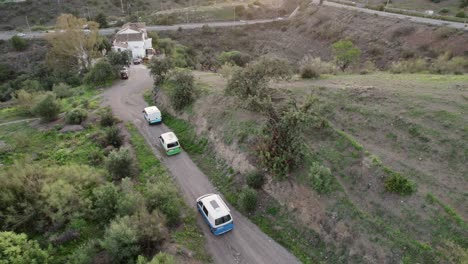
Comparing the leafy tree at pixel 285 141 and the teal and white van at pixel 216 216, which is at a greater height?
the leafy tree at pixel 285 141

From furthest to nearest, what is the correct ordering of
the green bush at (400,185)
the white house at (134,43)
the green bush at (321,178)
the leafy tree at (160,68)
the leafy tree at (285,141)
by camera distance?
1. the white house at (134,43)
2. the leafy tree at (160,68)
3. the leafy tree at (285,141)
4. the green bush at (321,178)
5. the green bush at (400,185)

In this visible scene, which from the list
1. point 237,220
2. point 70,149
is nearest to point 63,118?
point 70,149

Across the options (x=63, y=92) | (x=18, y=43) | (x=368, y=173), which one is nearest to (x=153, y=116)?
(x=63, y=92)

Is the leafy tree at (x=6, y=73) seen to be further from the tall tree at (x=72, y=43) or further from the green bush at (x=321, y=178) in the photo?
the green bush at (x=321, y=178)

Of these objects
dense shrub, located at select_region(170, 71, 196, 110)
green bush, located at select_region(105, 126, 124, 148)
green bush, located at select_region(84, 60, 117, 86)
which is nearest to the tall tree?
green bush, located at select_region(84, 60, 117, 86)

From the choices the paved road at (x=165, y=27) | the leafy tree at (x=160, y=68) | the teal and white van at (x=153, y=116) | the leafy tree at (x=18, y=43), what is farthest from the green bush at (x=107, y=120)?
the leafy tree at (x=18, y=43)

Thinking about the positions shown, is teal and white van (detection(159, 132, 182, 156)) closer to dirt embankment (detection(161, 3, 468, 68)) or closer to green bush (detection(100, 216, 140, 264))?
green bush (detection(100, 216, 140, 264))

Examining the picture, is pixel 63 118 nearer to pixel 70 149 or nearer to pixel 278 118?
pixel 70 149

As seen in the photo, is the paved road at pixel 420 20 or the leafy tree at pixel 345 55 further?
the paved road at pixel 420 20
